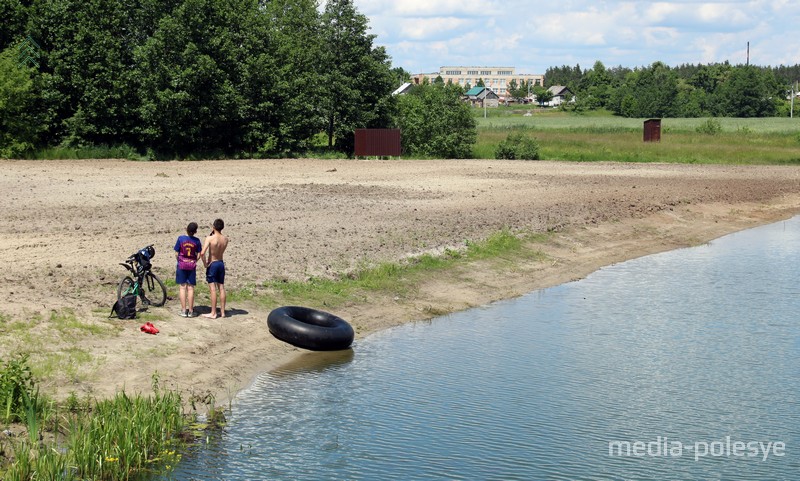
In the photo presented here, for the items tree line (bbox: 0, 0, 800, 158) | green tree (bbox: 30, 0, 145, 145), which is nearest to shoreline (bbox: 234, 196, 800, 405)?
tree line (bbox: 0, 0, 800, 158)

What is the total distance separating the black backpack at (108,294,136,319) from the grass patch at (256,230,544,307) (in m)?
3.38

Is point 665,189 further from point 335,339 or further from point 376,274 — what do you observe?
point 335,339

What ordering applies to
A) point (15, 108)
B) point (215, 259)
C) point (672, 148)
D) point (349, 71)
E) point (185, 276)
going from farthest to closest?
point (672, 148) < point (349, 71) < point (15, 108) < point (215, 259) < point (185, 276)

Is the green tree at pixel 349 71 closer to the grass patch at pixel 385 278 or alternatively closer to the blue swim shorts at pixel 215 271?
the grass patch at pixel 385 278

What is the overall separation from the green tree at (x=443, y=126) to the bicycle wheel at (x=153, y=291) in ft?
162

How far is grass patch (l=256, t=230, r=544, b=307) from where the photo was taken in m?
20.7

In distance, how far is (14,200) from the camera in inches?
1344

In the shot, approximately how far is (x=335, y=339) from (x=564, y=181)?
107 ft

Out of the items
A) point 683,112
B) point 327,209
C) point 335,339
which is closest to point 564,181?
point 327,209

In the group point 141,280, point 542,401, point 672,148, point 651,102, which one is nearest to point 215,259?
point 141,280

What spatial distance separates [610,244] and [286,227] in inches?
422

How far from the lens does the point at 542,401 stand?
1527 cm

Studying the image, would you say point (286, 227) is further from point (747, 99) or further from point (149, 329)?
point (747, 99)

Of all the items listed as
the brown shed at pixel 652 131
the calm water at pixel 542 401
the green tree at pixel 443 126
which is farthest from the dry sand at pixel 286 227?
the brown shed at pixel 652 131
